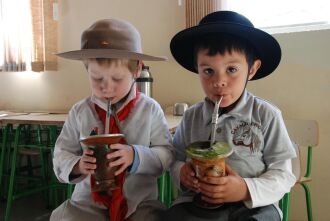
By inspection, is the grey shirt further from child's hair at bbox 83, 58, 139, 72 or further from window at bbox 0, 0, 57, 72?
window at bbox 0, 0, 57, 72

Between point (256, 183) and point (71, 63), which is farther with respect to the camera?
point (71, 63)

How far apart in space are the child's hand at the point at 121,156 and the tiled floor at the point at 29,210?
1886 mm

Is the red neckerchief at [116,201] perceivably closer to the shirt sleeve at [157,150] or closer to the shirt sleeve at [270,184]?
the shirt sleeve at [157,150]

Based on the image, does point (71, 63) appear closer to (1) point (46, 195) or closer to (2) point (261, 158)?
(1) point (46, 195)

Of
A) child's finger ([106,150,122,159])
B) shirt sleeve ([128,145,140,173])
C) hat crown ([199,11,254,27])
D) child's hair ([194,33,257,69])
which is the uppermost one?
hat crown ([199,11,254,27])

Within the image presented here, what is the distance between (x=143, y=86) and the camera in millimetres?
2258

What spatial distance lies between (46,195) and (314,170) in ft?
7.08

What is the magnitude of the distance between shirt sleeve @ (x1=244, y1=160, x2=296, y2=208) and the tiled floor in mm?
2073

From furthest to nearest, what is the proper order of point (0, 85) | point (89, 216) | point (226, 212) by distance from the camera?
point (0, 85)
point (89, 216)
point (226, 212)

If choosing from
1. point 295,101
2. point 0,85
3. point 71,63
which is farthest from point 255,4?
point 0,85

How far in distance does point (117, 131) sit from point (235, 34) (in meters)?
0.43

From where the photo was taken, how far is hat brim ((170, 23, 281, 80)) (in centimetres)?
84

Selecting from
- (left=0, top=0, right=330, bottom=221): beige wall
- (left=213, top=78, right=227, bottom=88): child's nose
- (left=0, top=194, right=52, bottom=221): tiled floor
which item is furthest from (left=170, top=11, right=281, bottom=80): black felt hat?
(left=0, top=194, right=52, bottom=221): tiled floor

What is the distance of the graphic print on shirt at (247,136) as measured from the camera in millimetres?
869
